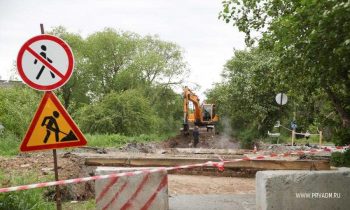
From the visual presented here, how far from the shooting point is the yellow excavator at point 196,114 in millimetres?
32656

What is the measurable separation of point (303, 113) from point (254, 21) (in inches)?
853

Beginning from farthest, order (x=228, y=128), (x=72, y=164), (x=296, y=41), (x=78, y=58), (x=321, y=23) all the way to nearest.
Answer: (x=78, y=58) < (x=228, y=128) < (x=72, y=164) < (x=296, y=41) < (x=321, y=23)

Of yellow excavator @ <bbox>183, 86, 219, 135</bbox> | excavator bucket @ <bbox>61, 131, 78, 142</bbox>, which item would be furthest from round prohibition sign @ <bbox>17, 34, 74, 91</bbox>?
yellow excavator @ <bbox>183, 86, 219, 135</bbox>

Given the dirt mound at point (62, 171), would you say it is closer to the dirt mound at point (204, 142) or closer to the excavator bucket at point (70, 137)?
the excavator bucket at point (70, 137)

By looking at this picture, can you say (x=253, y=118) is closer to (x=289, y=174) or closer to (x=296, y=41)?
(x=296, y=41)

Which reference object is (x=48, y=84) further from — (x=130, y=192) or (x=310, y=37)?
(x=310, y=37)

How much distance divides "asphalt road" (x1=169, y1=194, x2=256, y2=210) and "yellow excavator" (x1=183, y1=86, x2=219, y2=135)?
22784mm

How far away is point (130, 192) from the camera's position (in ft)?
22.1

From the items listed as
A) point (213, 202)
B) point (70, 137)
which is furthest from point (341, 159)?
point (70, 137)

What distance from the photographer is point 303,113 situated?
3366 centimetres

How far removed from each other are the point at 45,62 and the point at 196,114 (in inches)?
1219

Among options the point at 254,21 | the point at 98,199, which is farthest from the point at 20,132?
the point at 98,199

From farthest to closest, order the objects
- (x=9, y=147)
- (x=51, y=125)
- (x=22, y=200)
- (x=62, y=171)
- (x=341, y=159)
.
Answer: (x=9, y=147), (x=341, y=159), (x=62, y=171), (x=22, y=200), (x=51, y=125)

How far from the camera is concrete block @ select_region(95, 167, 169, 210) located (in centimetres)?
670
